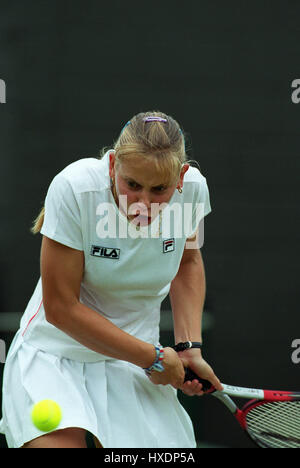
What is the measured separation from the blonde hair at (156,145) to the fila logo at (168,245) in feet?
0.76

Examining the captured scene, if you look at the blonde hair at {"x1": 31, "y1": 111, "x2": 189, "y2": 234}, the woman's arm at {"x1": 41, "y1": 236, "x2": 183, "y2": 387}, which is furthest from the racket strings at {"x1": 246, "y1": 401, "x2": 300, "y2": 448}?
the blonde hair at {"x1": 31, "y1": 111, "x2": 189, "y2": 234}

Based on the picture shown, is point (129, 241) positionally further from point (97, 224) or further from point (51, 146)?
point (51, 146)

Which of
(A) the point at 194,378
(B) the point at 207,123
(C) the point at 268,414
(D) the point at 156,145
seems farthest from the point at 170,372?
(B) the point at 207,123

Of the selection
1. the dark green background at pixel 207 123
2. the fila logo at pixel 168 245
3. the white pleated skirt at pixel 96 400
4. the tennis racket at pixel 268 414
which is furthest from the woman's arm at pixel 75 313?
the dark green background at pixel 207 123

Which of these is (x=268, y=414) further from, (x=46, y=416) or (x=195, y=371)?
(x=46, y=416)

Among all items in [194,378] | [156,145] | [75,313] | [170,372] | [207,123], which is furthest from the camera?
[207,123]

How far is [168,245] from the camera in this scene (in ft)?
6.77

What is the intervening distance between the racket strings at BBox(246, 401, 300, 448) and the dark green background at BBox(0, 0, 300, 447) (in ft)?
2.98

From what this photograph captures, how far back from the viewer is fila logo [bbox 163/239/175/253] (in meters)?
2.05

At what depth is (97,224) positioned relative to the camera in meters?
1.94

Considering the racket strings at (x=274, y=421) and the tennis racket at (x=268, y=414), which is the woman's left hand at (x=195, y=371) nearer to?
the tennis racket at (x=268, y=414)

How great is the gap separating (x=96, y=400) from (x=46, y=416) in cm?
21

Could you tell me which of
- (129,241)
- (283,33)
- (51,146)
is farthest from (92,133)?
(129,241)

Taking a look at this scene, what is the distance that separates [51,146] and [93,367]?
142cm
